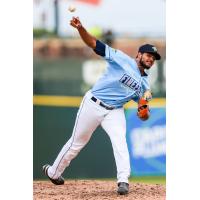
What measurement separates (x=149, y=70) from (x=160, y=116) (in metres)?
0.33

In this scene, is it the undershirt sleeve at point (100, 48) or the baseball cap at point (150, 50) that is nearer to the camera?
the undershirt sleeve at point (100, 48)

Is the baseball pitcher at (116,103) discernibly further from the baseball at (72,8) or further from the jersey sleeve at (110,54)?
the baseball at (72,8)

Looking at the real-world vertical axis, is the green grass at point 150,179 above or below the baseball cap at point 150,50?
below

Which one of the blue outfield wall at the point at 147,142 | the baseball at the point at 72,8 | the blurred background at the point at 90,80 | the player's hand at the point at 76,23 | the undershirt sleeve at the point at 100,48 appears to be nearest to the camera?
the player's hand at the point at 76,23

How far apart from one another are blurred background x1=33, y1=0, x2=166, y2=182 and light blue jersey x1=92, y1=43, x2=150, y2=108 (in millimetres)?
217

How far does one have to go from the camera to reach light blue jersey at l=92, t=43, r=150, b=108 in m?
6.65

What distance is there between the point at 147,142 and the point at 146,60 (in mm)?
905

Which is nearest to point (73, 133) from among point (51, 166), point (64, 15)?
point (51, 166)

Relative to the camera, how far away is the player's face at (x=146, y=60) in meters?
6.72

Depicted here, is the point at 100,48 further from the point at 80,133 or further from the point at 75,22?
the point at 80,133

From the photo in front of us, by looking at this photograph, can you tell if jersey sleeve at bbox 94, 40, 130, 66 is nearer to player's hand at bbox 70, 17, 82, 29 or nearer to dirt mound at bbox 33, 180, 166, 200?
player's hand at bbox 70, 17, 82, 29

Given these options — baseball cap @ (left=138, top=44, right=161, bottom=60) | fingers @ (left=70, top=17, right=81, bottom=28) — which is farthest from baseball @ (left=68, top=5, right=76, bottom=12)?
baseball cap @ (left=138, top=44, right=161, bottom=60)

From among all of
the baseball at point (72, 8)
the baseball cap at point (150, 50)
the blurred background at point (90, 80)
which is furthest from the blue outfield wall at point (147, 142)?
the baseball at point (72, 8)
